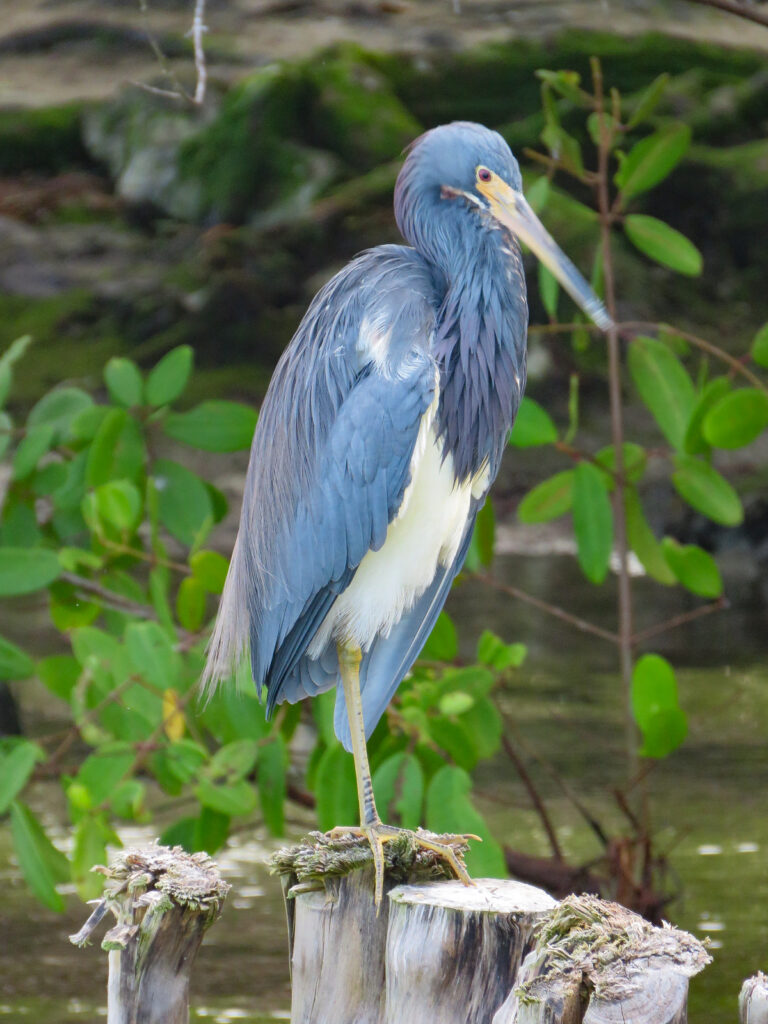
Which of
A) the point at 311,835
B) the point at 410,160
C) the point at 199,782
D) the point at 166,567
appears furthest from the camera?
the point at 166,567

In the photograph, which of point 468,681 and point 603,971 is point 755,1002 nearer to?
point 603,971

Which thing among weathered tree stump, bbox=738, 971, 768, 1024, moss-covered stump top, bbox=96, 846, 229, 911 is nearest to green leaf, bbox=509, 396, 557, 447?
moss-covered stump top, bbox=96, 846, 229, 911

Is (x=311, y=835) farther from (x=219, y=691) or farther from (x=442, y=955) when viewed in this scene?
(x=219, y=691)

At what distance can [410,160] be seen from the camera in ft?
6.81

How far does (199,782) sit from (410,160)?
1.54 metres

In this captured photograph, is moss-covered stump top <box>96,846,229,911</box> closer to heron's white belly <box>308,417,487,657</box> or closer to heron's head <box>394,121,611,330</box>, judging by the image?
heron's white belly <box>308,417,487,657</box>

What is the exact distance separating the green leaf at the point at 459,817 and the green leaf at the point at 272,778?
423 millimetres

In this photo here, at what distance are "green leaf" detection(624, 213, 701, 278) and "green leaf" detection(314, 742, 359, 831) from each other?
52.9 inches

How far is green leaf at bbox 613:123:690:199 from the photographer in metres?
3.11

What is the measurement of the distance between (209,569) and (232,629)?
0.85 metres

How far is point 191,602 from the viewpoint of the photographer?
317 centimetres

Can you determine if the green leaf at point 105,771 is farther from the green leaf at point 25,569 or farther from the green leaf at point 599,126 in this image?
the green leaf at point 599,126

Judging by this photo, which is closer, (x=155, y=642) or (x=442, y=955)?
(x=442, y=955)

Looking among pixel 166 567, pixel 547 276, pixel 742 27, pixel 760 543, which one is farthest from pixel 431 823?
pixel 742 27
